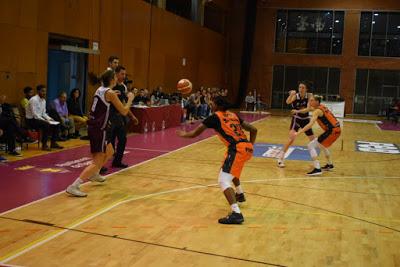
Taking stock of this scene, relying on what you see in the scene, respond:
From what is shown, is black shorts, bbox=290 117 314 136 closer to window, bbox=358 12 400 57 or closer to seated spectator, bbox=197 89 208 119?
seated spectator, bbox=197 89 208 119

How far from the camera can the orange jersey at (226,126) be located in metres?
6.34

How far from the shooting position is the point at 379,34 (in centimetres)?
3384

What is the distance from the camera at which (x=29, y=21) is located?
13508mm

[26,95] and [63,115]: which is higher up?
[26,95]

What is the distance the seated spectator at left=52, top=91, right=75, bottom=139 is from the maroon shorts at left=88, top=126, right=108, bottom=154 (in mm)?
5805

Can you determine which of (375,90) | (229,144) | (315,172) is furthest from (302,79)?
(229,144)

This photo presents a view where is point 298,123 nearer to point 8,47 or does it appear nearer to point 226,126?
point 226,126

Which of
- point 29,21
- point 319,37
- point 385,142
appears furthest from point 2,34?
point 319,37

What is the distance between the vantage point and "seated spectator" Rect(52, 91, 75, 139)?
42.0 feet

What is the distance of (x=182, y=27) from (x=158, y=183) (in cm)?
1850

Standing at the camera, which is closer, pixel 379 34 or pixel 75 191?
pixel 75 191

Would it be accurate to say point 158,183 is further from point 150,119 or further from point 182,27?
point 182,27

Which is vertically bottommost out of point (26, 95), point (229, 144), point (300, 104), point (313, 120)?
point (229, 144)

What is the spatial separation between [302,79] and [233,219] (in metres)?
30.0
